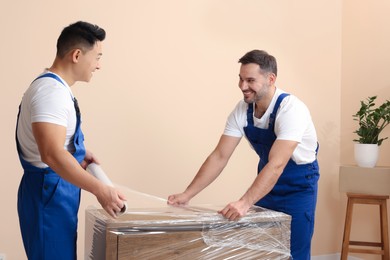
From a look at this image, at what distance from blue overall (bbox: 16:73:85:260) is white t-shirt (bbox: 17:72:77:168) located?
0.11ft

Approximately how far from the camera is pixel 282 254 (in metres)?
1.97

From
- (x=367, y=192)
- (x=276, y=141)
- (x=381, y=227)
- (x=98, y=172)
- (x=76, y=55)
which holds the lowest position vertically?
(x=381, y=227)

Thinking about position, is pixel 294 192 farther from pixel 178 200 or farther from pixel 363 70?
pixel 363 70

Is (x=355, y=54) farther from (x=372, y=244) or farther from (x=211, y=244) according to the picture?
(x=211, y=244)

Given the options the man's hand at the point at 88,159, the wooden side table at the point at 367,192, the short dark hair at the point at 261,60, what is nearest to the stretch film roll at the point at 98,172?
the man's hand at the point at 88,159

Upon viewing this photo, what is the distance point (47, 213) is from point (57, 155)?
0.25 m

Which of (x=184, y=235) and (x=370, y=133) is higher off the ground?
A: (x=370, y=133)

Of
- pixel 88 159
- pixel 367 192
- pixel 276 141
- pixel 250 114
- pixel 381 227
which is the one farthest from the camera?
pixel 381 227

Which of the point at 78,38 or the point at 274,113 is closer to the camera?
the point at 78,38

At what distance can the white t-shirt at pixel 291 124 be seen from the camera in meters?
2.31

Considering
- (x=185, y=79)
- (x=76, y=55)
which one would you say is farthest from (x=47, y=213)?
(x=185, y=79)

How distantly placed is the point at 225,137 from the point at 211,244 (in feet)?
2.89

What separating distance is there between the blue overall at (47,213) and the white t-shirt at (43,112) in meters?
0.03

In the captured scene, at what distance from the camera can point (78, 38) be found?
1.85m
